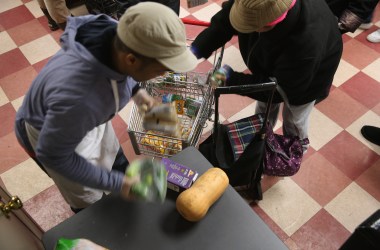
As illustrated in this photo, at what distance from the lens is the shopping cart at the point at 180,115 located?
1905mm

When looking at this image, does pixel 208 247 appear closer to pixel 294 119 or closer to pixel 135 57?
pixel 135 57

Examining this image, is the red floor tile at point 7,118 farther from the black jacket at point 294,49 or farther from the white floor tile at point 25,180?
the black jacket at point 294,49

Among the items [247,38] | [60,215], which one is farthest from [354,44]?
[60,215]

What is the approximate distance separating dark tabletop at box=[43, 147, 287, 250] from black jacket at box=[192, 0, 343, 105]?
726mm

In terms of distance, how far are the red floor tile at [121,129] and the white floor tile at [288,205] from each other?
118 centimetres

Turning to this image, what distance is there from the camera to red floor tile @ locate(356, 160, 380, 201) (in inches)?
91.0

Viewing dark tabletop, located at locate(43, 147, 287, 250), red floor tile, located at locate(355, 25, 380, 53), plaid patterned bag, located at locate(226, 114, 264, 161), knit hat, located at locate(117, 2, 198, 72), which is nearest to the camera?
knit hat, located at locate(117, 2, 198, 72)

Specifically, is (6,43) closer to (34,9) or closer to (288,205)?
(34,9)

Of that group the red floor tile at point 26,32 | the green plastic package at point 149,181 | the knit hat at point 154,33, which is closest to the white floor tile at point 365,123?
the green plastic package at point 149,181

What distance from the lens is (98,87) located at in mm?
1027

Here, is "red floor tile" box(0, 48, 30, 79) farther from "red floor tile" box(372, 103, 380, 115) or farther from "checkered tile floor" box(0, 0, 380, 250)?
"red floor tile" box(372, 103, 380, 115)

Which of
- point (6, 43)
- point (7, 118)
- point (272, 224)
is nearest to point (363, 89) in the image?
point (272, 224)

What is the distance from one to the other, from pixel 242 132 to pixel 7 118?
208 cm

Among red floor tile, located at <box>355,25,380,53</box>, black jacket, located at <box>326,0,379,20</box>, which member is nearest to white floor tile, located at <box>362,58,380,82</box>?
red floor tile, located at <box>355,25,380,53</box>
